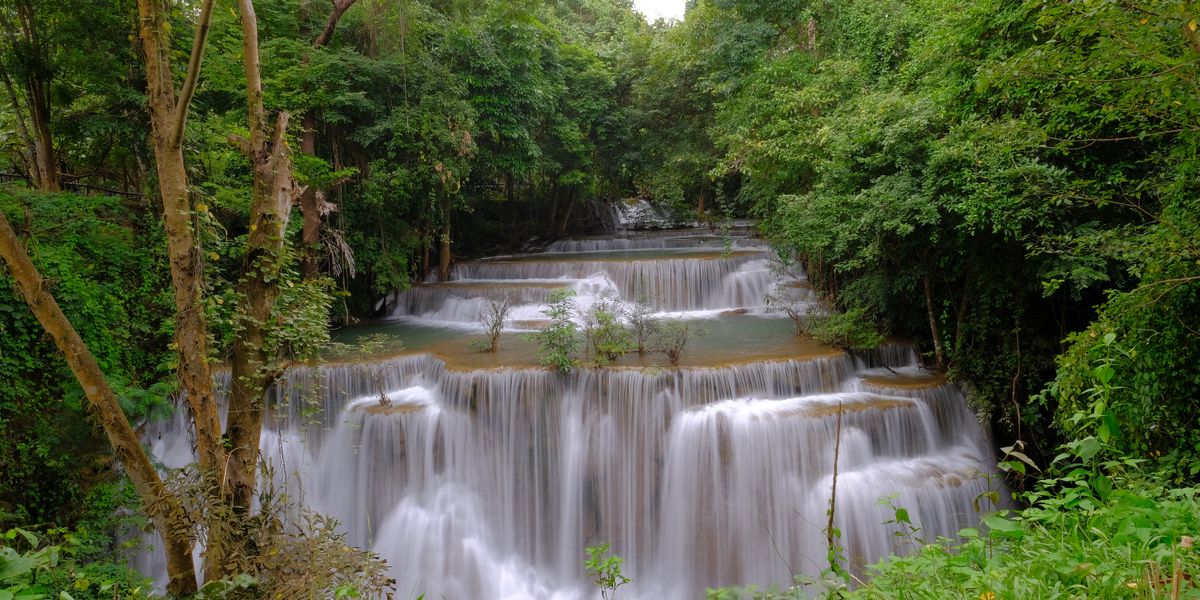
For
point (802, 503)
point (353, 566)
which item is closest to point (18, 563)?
point (353, 566)

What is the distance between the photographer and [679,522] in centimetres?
A: 712

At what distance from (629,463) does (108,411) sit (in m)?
5.25

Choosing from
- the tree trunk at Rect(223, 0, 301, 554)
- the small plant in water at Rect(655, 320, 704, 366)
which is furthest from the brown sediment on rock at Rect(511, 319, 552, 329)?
the tree trunk at Rect(223, 0, 301, 554)

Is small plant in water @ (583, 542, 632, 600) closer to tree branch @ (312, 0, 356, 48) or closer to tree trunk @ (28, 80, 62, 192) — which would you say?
tree branch @ (312, 0, 356, 48)

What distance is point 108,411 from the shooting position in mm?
4078

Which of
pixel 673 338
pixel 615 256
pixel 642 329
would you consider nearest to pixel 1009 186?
pixel 673 338

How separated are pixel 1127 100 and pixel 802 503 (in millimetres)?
4962

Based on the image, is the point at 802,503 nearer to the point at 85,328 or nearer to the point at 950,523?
the point at 950,523

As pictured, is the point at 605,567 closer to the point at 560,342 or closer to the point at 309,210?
the point at 560,342

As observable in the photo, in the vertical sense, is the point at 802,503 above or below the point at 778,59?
below

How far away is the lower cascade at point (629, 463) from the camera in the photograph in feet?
22.5

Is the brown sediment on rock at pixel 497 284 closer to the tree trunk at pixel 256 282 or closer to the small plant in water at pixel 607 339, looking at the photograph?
the small plant in water at pixel 607 339

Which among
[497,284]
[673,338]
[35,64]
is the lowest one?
[673,338]

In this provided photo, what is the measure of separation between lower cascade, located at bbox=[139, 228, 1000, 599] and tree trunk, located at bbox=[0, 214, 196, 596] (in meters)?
2.18
